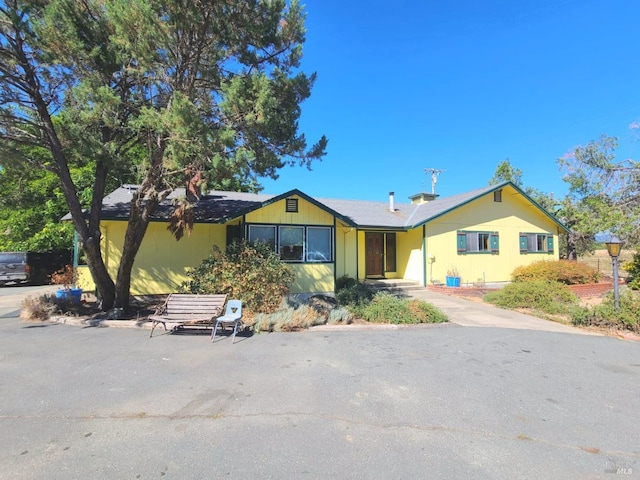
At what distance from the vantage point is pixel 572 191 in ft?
57.6

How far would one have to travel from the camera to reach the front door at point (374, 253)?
17562mm

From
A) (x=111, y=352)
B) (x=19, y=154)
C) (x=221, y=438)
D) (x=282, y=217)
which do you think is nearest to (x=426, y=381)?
(x=221, y=438)

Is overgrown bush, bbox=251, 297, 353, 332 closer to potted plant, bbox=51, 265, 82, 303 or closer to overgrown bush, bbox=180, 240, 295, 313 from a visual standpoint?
overgrown bush, bbox=180, 240, 295, 313

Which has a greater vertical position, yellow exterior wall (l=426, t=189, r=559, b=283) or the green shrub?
yellow exterior wall (l=426, t=189, r=559, b=283)

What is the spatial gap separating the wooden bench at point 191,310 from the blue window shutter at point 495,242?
14.7 metres

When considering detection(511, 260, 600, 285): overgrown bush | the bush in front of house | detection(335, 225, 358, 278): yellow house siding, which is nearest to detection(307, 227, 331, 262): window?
detection(335, 225, 358, 278): yellow house siding

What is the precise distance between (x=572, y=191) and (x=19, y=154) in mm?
21590

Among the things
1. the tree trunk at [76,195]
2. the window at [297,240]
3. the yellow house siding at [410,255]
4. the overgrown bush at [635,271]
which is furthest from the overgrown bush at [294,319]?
the overgrown bush at [635,271]

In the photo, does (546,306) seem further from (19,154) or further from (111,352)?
(19,154)

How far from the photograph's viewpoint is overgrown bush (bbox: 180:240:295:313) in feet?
30.3

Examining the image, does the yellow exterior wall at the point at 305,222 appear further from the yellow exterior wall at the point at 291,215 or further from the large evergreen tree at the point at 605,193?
the large evergreen tree at the point at 605,193

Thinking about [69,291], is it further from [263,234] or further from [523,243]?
[523,243]

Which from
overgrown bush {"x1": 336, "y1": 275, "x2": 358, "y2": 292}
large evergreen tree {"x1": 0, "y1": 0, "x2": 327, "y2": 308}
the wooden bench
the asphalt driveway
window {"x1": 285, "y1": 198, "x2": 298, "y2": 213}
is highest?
large evergreen tree {"x1": 0, "y1": 0, "x2": 327, "y2": 308}

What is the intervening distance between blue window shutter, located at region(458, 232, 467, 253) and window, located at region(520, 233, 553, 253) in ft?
12.4
